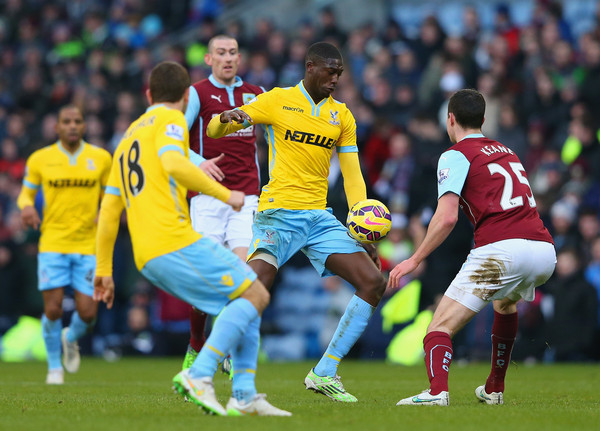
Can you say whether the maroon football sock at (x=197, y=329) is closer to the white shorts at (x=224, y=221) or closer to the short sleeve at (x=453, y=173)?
the white shorts at (x=224, y=221)

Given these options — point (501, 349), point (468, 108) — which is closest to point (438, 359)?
point (501, 349)

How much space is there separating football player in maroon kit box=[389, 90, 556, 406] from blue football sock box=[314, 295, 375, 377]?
2.89 ft

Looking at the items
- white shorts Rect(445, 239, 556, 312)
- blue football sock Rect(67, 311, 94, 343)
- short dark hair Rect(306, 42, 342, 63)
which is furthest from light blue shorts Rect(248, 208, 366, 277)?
blue football sock Rect(67, 311, 94, 343)

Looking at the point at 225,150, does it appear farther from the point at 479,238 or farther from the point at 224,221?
the point at 479,238

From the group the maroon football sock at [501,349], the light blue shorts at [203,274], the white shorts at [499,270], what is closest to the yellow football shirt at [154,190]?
the light blue shorts at [203,274]

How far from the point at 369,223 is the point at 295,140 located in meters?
0.95

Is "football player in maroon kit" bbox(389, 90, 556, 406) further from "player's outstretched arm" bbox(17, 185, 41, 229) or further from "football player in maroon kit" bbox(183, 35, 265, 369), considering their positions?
"player's outstretched arm" bbox(17, 185, 41, 229)

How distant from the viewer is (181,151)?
22.2ft

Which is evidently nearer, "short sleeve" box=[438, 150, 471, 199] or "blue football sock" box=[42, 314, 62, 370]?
"short sleeve" box=[438, 150, 471, 199]

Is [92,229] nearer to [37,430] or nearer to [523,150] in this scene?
[37,430]

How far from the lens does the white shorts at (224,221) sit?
998cm

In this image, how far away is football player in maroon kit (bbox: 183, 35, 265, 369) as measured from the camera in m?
9.91

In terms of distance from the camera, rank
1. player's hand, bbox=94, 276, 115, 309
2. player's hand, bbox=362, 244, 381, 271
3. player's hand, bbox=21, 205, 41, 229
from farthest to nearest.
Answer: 1. player's hand, bbox=21, 205, 41, 229
2. player's hand, bbox=362, 244, 381, 271
3. player's hand, bbox=94, 276, 115, 309

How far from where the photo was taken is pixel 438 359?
24.8 ft
